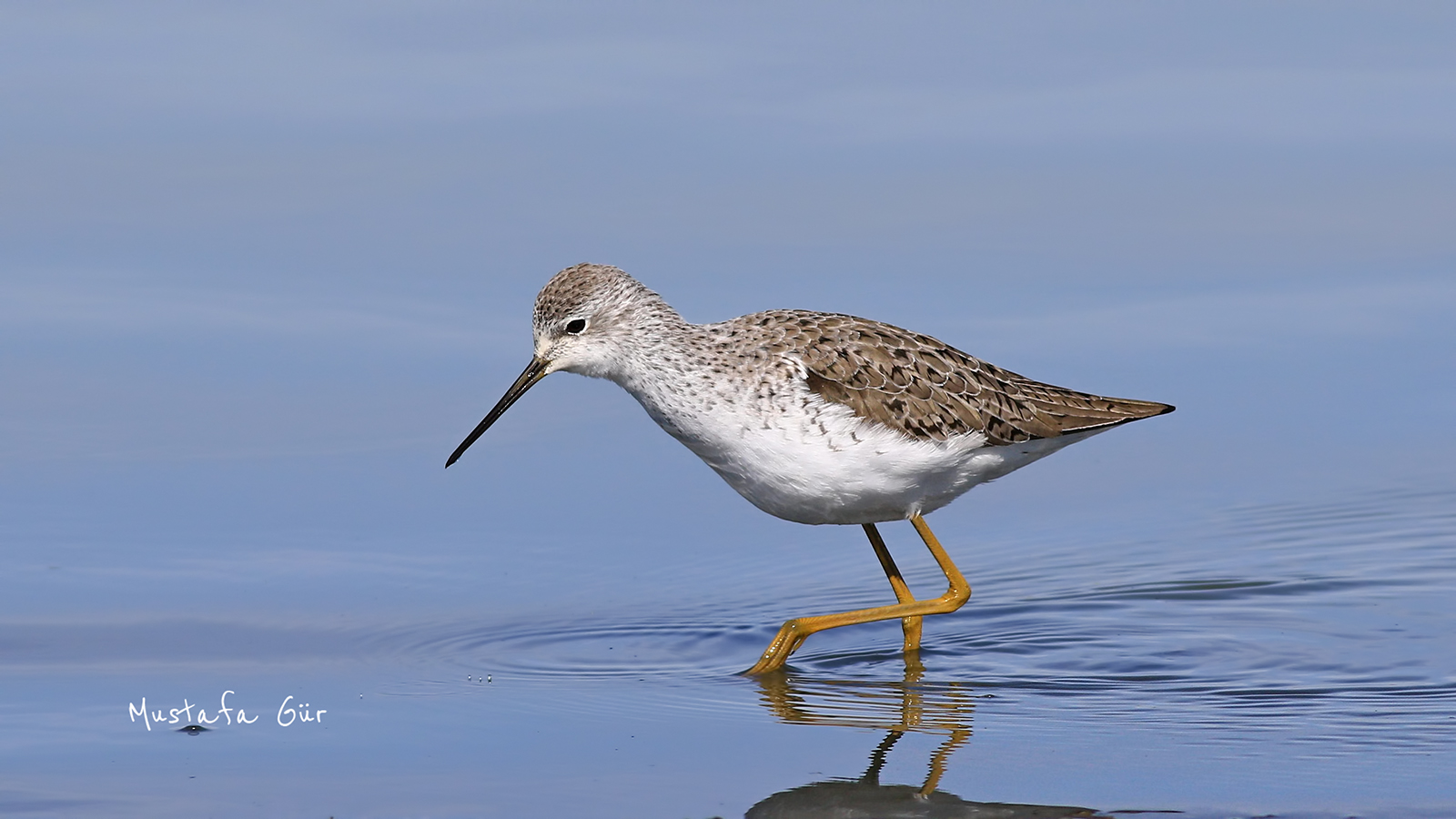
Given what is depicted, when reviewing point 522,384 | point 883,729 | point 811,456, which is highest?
point 522,384

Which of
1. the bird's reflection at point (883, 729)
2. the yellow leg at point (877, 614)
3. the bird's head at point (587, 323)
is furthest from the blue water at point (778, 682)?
the bird's head at point (587, 323)

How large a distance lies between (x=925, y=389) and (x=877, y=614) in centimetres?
124

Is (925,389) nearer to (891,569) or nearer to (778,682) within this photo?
(891,569)

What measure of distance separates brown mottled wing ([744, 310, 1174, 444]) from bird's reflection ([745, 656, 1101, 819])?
4.35 feet

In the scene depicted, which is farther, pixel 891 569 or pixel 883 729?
pixel 891 569

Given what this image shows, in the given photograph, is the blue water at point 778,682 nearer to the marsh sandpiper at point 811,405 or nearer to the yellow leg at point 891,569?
the yellow leg at point 891,569

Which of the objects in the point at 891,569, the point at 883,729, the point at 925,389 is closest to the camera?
the point at 883,729

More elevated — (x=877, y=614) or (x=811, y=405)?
(x=811, y=405)

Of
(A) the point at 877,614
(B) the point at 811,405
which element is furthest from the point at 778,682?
(B) the point at 811,405

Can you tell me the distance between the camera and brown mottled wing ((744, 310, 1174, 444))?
1005cm

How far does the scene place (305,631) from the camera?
10117 mm

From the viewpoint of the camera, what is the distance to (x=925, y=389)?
10.3 m

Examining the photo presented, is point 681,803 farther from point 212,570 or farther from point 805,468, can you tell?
point 212,570

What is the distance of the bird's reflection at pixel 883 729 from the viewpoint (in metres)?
7.06
